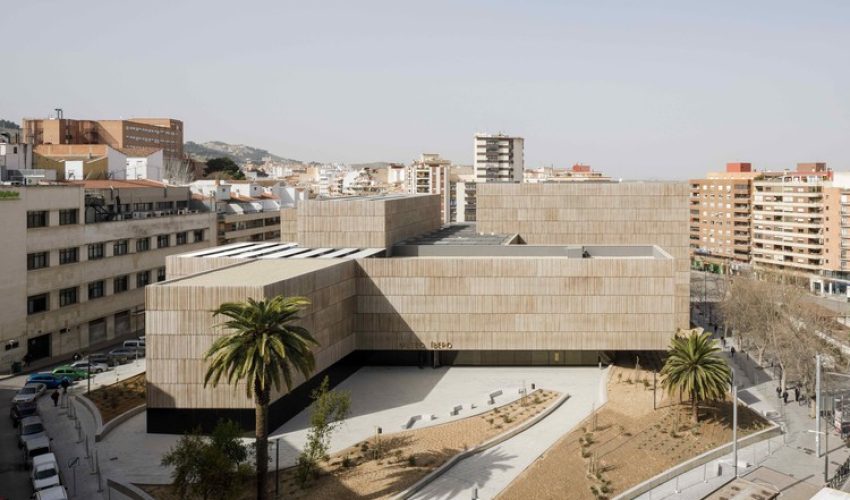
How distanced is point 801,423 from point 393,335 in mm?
33107

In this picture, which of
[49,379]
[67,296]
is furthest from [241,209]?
[49,379]

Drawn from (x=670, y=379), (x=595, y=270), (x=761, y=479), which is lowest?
(x=761, y=479)

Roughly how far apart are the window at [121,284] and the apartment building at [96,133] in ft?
242

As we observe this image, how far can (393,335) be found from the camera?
6369cm

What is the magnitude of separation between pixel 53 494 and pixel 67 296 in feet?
142

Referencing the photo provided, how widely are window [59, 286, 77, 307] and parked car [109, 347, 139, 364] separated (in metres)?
7.25

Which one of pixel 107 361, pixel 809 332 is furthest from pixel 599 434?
pixel 107 361

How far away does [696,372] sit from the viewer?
168 feet

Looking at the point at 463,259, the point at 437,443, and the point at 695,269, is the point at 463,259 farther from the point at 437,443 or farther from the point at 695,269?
the point at 695,269

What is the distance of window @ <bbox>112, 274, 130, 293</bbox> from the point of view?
8394cm

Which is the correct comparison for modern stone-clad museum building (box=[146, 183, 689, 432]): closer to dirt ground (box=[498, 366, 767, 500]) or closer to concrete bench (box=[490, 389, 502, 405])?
dirt ground (box=[498, 366, 767, 500])

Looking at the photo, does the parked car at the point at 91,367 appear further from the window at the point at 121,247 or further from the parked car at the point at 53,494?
the parked car at the point at 53,494

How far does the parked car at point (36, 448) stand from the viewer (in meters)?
45.2

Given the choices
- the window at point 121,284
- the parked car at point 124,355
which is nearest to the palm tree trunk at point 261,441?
the parked car at point 124,355
